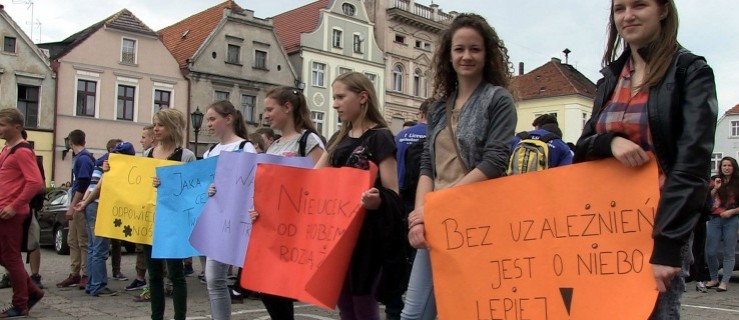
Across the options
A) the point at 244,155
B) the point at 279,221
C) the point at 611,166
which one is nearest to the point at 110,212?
the point at 244,155

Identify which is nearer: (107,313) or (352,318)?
(352,318)

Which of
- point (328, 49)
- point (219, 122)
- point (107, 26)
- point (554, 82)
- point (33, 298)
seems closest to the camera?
point (219, 122)

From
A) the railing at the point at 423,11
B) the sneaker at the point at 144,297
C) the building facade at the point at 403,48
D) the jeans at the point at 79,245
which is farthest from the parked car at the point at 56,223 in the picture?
the railing at the point at 423,11

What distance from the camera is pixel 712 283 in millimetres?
9742

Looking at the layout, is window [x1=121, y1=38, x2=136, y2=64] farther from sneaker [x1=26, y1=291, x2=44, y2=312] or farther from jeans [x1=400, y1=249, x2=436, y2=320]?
jeans [x1=400, y1=249, x2=436, y2=320]

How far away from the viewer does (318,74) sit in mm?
39594

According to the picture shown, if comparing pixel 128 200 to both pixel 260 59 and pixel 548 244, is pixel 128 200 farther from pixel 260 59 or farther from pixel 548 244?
pixel 260 59

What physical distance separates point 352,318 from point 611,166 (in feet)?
6.44

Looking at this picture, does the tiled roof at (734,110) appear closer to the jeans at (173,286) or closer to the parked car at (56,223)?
the parked car at (56,223)

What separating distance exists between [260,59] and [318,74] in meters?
3.77

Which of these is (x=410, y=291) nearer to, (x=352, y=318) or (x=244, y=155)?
(x=352, y=318)

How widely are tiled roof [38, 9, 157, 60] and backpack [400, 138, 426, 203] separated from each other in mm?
29073

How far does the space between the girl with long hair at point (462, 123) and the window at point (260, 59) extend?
113 feet

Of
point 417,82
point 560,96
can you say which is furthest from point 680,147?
point 560,96
